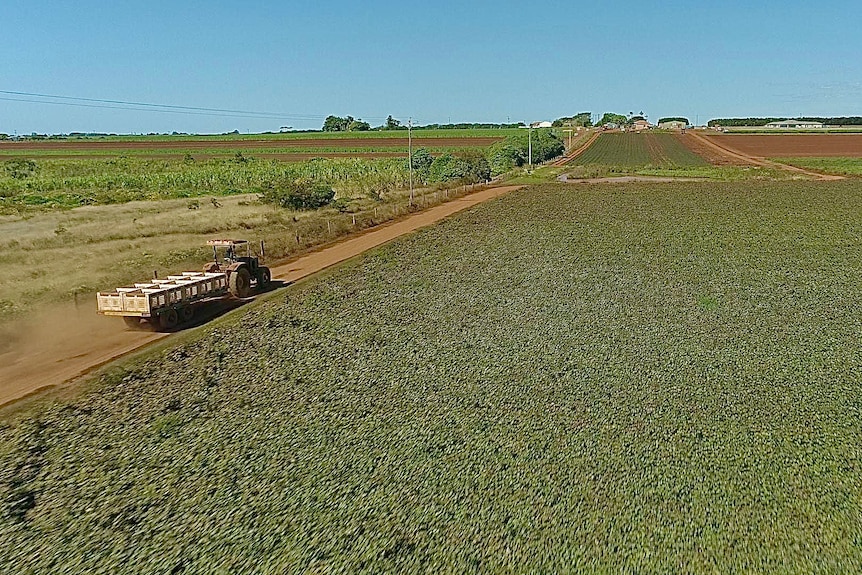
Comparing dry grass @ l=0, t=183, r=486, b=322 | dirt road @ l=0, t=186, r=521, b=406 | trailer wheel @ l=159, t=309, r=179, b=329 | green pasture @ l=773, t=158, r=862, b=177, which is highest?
green pasture @ l=773, t=158, r=862, b=177

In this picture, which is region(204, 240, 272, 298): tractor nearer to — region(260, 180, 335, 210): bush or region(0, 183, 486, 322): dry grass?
region(0, 183, 486, 322): dry grass

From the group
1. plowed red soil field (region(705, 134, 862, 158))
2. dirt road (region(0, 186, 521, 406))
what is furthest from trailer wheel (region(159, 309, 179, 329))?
plowed red soil field (region(705, 134, 862, 158))

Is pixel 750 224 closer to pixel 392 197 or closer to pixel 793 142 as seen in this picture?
pixel 392 197

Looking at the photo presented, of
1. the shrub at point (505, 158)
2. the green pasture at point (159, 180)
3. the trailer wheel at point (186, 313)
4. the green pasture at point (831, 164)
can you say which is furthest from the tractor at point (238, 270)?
the green pasture at point (831, 164)

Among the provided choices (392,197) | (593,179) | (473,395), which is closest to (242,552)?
(473,395)

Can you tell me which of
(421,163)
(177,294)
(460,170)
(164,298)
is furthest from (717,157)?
(164,298)

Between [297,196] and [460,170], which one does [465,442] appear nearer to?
[297,196]
